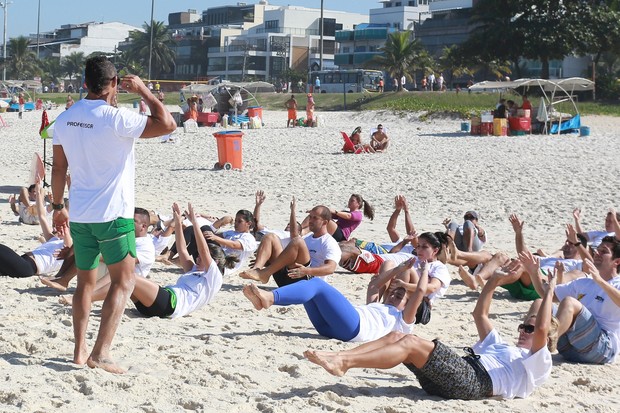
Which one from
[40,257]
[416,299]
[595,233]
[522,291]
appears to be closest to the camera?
[416,299]

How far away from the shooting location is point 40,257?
7.65 metres

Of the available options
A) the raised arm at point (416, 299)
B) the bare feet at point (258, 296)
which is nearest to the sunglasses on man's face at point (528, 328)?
the raised arm at point (416, 299)

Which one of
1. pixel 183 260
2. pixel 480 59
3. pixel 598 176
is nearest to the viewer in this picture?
pixel 183 260

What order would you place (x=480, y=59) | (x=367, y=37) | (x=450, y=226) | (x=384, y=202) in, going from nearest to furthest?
(x=450, y=226), (x=384, y=202), (x=480, y=59), (x=367, y=37)

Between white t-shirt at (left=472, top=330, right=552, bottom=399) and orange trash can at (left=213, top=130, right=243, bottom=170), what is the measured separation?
13.6 m

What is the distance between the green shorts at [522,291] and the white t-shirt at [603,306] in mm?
1846

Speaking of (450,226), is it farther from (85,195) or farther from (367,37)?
(367,37)

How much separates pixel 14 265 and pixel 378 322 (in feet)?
9.99

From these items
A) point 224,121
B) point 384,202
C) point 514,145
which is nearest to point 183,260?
point 384,202

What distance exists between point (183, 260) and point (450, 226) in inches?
143

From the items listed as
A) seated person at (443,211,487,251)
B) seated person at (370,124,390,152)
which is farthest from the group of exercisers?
seated person at (370,124,390,152)

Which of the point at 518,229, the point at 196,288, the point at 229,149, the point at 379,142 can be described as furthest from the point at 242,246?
the point at 379,142

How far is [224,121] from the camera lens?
31.6 m

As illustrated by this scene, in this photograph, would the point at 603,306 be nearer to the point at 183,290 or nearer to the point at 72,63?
the point at 183,290
